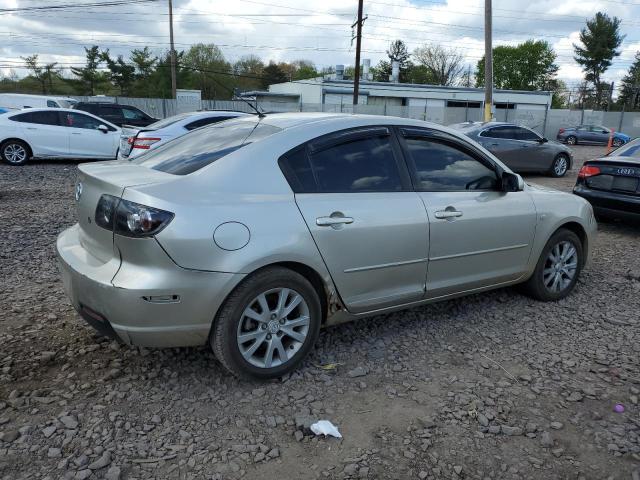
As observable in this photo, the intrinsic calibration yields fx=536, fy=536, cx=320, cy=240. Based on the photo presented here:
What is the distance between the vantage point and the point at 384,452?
269 centimetres

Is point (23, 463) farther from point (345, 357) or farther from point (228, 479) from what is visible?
point (345, 357)

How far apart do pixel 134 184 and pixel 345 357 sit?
5.80 feet

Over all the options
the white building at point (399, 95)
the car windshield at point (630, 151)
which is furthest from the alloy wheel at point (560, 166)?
the white building at point (399, 95)

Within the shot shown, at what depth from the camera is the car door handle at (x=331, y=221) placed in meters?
3.22

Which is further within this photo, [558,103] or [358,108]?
[558,103]

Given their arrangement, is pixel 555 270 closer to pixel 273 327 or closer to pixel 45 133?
pixel 273 327

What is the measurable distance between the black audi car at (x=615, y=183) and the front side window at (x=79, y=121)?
11.4 meters

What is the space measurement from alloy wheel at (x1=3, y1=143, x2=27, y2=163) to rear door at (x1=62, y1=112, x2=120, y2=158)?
1.06 m

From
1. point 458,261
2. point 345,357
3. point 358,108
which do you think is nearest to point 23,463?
point 345,357

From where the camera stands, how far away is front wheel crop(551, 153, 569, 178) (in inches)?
568

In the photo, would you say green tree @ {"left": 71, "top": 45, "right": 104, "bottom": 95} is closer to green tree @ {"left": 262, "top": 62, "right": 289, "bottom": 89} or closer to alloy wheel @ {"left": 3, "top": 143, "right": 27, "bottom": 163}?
green tree @ {"left": 262, "top": 62, "right": 289, "bottom": 89}

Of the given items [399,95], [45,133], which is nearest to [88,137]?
[45,133]

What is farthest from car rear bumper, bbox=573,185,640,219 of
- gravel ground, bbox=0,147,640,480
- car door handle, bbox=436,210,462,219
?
car door handle, bbox=436,210,462,219

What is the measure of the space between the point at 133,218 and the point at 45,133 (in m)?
12.1
